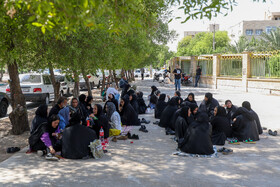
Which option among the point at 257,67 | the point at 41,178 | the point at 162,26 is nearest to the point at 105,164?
the point at 41,178

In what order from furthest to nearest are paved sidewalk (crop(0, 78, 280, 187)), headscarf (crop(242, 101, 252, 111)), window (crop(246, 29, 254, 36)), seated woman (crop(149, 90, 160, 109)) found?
window (crop(246, 29, 254, 36)) < seated woman (crop(149, 90, 160, 109)) < headscarf (crop(242, 101, 252, 111)) < paved sidewalk (crop(0, 78, 280, 187))

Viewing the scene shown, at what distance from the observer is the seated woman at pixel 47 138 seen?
6223 mm

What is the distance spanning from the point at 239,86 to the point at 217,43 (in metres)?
60.9

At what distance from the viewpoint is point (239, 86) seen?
22.0 metres

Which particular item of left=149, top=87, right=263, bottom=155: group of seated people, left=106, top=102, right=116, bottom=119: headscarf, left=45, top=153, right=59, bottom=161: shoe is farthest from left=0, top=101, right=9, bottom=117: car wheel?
left=45, top=153, right=59, bottom=161: shoe

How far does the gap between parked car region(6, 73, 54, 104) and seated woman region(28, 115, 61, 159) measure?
832 cm

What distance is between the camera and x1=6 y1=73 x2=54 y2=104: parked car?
14.4 metres

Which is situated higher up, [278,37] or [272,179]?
[278,37]

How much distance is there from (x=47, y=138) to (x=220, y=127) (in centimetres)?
408

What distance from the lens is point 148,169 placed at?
5574 mm

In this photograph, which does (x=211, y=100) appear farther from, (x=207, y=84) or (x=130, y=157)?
(x=207, y=84)

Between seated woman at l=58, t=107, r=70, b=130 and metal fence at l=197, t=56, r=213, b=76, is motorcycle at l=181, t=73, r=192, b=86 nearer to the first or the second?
metal fence at l=197, t=56, r=213, b=76

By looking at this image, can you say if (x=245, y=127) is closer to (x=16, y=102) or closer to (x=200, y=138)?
(x=200, y=138)

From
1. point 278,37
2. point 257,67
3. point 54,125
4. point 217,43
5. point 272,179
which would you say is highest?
point 217,43
